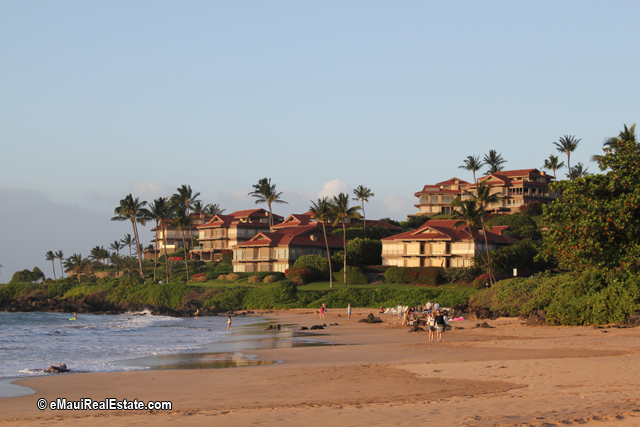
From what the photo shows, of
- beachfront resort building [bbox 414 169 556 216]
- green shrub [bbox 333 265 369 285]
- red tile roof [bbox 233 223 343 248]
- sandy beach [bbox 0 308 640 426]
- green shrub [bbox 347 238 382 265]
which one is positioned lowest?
sandy beach [bbox 0 308 640 426]

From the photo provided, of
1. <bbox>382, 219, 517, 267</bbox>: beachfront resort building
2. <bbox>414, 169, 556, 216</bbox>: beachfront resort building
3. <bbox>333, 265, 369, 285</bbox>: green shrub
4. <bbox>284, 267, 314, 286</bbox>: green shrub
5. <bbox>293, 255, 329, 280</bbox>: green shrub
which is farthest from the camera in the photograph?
<bbox>414, 169, 556, 216</bbox>: beachfront resort building

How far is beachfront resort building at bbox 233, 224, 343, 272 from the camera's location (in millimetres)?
86625

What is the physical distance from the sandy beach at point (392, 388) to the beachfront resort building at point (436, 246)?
49.3m

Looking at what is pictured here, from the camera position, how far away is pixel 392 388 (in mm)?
14859

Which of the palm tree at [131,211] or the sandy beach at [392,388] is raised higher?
the palm tree at [131,211]

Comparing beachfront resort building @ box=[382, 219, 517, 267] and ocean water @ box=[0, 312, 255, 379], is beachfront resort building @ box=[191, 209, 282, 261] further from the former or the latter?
ocean water @ box=[0, 312, 255, 379]

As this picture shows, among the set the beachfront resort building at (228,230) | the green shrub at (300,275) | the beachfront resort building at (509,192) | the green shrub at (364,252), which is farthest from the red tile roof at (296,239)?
the beachfront resort building at (509,192)

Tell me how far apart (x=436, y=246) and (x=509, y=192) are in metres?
47.7

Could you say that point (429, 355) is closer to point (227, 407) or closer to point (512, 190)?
point (227, 407)

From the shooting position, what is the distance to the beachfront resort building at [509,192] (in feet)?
384

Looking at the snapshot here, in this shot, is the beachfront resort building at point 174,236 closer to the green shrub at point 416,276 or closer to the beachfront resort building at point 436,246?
the beachfront resort building at point 436,246

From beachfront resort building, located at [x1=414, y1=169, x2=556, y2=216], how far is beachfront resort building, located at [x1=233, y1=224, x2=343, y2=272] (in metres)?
36.2

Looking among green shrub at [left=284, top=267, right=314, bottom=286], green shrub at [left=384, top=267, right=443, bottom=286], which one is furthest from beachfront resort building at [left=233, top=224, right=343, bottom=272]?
green shrub at [left=384, top=267, right=443, bottom=286]

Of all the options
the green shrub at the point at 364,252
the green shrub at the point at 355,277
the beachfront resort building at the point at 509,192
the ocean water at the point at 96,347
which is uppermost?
the beachfront resort building at the point at 509,192
